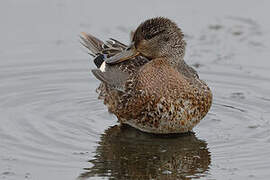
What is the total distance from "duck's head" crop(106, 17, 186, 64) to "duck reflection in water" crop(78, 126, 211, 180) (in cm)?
100

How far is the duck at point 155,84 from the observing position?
9531 millimetres

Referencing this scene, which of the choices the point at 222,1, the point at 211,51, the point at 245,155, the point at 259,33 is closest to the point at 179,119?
the point at 245,155

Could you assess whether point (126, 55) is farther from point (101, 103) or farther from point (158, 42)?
point (101, 103)

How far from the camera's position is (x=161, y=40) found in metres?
9.89

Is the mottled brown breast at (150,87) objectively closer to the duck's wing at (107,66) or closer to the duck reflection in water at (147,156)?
the duck's wing at (107,66)

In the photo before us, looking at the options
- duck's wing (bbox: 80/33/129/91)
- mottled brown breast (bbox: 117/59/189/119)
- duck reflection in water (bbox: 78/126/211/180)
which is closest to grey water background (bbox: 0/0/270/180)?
duck reflection in water (bbox: 78/126/211/180)

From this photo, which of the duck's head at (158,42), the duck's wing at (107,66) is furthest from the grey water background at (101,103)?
the duck's head at (158,42)

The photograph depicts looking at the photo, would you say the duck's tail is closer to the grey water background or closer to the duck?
the duck

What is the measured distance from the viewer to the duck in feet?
31.3

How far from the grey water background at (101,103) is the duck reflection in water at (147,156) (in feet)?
0.04

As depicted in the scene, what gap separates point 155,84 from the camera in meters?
9.66

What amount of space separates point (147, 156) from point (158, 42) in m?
1.66

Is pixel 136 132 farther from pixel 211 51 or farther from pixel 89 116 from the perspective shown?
pixel 211 51

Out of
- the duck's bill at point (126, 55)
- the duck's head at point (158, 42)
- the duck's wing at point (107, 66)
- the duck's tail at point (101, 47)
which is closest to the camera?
the duck's head at point (158, 42)
